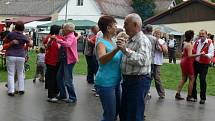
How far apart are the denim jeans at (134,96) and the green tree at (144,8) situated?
59.8m

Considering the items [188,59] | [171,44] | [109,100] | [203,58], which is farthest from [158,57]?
[171,44]

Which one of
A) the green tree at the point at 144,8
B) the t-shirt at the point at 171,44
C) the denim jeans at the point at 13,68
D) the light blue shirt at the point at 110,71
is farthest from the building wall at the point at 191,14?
the light blue shirt at the point at 110,71

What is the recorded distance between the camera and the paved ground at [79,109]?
8219 millimetres

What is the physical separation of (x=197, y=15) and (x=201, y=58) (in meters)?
25.7

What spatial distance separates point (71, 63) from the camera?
934 centimetres

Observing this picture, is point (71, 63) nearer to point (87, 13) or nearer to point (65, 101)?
point (65, 101)

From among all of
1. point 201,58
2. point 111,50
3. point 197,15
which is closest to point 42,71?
point 201,58

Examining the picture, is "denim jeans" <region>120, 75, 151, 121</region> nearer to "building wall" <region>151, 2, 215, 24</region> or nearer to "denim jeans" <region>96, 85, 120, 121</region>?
"denim jeans" <region>96, 85, 120, 121</region>

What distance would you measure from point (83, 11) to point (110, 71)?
2220 inches

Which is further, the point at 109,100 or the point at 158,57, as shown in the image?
the point at 158,57

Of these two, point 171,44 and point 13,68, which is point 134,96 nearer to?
point 13,68

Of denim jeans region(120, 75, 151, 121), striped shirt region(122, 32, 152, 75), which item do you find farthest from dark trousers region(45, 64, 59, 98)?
striped shirt region(122, 32, 152, 75)

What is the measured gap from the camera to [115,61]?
564 cm

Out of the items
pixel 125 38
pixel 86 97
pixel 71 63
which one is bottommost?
pixel 86 97
